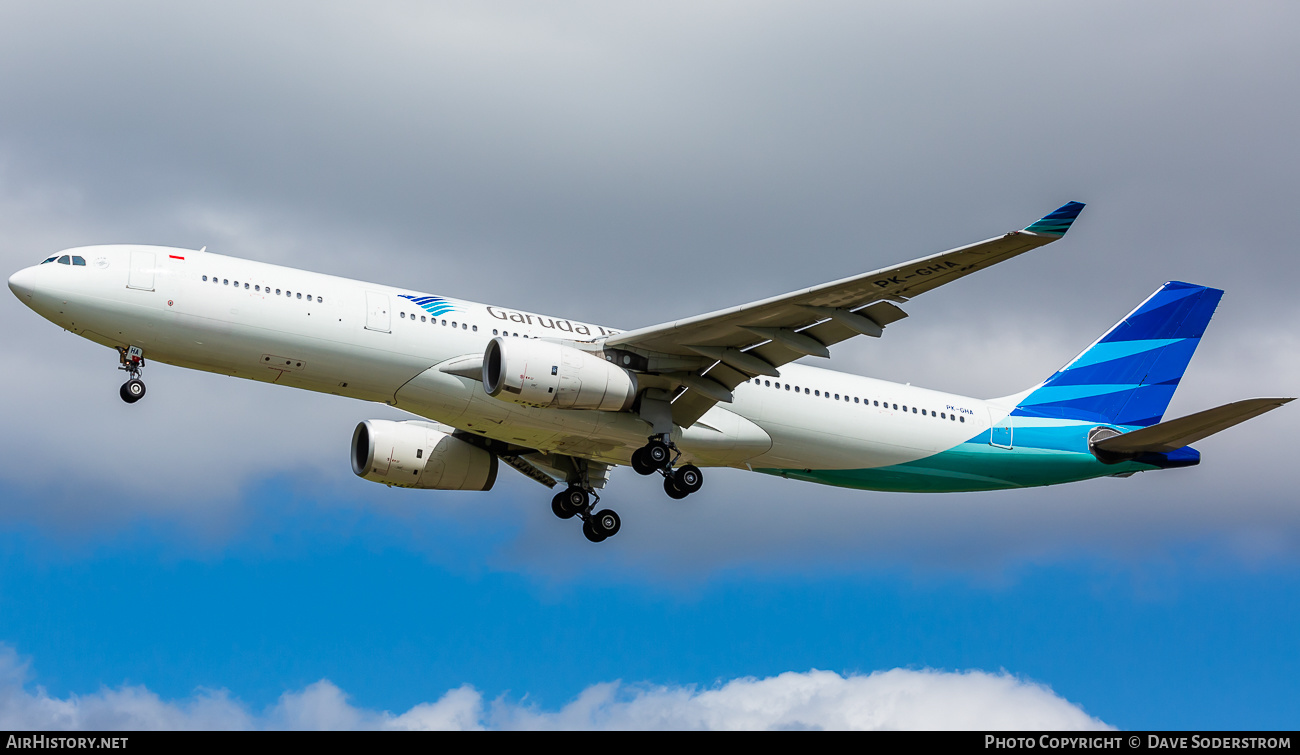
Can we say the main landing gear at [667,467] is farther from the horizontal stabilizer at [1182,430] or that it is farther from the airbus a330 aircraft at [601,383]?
the horizontal stabilizer at [1182,430]

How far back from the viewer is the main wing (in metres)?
24.3

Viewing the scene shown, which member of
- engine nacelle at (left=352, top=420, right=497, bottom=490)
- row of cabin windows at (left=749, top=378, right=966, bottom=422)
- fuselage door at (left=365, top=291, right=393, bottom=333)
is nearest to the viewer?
fuselage door at (left=365, top=291, right=393, bottom=333)

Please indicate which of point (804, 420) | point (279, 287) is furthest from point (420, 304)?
point (804, 420)

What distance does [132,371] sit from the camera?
26.9 meters

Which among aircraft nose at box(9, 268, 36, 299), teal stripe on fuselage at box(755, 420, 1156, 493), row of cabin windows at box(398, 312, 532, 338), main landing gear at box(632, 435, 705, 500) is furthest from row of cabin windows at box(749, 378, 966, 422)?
aircraft nose at box(9, 268, 36, 299)

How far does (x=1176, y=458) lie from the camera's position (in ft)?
111

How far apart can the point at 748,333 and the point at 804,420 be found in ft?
14.1

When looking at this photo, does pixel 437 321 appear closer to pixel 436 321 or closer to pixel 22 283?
pixel 436 321

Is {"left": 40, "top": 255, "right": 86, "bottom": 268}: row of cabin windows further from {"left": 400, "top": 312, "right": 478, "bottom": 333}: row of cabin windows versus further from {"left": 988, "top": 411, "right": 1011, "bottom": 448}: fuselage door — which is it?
{"left": 988, "top": 411, "right": 1011, "bottom": 448}: fuselage door

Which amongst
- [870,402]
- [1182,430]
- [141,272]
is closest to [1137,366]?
[1182,430]

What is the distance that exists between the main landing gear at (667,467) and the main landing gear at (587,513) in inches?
155

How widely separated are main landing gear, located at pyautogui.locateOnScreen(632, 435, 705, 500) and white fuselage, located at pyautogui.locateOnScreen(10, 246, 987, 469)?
0.43 metres
